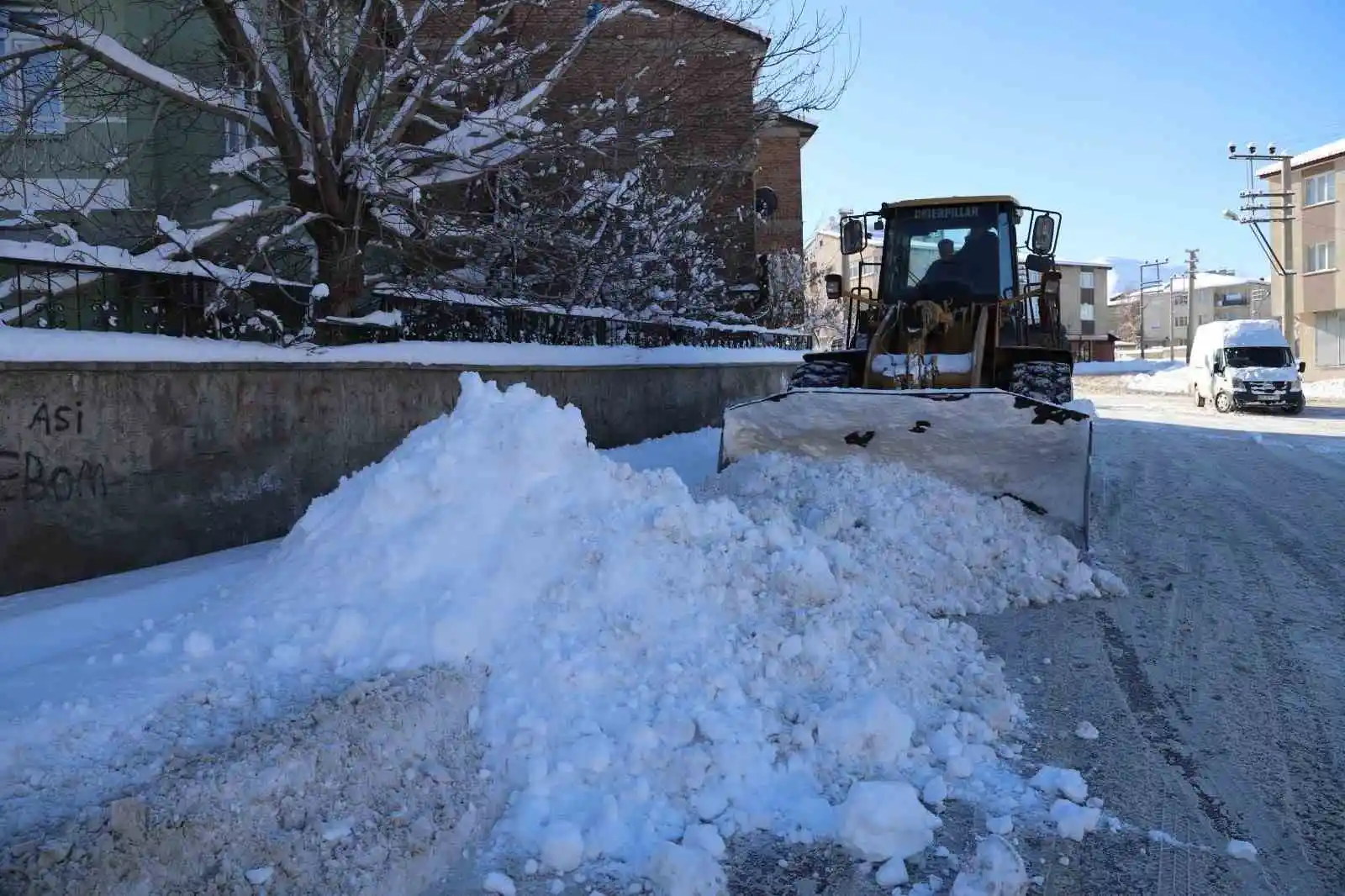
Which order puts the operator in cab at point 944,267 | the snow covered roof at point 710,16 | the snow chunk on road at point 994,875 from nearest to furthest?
the snow chunk on road at point 994,875 < the operator in cab at point 944,267 < the snow covered roof at point 710,16

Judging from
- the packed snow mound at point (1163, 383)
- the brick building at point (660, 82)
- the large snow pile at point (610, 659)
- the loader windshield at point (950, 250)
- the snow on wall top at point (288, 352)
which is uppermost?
the brick building at point (660, 82)

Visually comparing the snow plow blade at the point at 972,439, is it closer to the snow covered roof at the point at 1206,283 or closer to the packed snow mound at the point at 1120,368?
the packed snow mound at the point at 1120,368

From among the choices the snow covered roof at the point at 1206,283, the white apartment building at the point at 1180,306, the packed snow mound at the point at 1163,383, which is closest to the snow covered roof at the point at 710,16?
the packed snow mound at the point at 1163,383

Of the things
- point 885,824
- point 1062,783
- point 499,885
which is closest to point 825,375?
point 1062,783

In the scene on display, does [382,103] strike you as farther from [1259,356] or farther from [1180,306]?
[1180,306]

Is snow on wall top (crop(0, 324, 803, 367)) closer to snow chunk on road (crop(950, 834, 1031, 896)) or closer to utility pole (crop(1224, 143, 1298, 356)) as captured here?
snow chunk on road (crop(950, 834, 1031, 896))

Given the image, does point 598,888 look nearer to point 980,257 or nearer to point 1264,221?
point 980,257

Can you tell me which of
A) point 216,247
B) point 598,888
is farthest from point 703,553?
point 216,247

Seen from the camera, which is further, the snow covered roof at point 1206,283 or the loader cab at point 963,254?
the snow covered roof at point 1206,283

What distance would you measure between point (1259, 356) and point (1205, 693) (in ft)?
79.2

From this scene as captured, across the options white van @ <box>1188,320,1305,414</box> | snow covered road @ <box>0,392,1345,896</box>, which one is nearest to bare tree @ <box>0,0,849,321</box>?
snow covered road @ <box>0,392,1345,896</box>

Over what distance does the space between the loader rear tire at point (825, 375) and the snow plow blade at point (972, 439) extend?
59.7 inches

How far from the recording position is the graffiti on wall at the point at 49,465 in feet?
18.3

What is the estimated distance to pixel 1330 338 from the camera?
1689 inches
